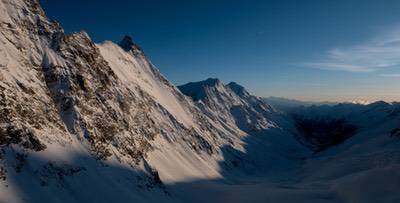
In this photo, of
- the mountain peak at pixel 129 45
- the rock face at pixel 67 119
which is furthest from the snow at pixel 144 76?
the rock face at pixel 67 119

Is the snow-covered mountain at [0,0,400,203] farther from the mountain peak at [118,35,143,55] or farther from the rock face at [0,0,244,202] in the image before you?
the mountain peak at [118,35,143,55]

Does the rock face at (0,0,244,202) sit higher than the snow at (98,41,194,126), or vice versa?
the snow at (98,41,194,126)

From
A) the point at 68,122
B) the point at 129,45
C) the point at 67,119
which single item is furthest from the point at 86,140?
the point at 129,45

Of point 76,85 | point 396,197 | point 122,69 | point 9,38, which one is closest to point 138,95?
point 122,69

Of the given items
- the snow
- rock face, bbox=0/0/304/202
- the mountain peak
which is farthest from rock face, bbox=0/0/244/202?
A: the mountain peak

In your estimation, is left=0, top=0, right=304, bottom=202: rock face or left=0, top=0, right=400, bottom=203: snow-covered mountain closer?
left=0, top=0, right=304, bottom=202: rock face

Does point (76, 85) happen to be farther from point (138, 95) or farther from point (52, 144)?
point (138, 95)

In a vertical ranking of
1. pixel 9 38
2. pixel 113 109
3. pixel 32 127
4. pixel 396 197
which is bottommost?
pixel 396 197

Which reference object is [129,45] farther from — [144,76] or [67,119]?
[67,119]

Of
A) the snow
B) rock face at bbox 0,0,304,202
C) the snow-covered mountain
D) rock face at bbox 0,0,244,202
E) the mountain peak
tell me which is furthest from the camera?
the mountain peak

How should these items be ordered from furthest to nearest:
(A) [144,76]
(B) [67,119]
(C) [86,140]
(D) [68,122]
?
(A) [144,76], (C) [86,140], (B) [67,119], (D) [68,122]

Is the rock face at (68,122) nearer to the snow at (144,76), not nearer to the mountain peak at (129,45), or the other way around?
the snow at (144,76)
